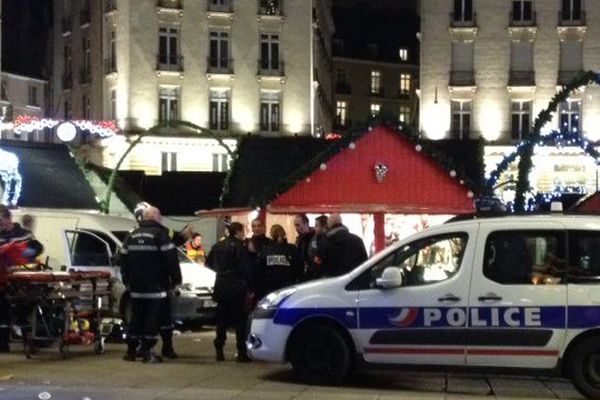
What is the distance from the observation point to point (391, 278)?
12.3 m

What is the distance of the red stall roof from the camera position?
81.5ft

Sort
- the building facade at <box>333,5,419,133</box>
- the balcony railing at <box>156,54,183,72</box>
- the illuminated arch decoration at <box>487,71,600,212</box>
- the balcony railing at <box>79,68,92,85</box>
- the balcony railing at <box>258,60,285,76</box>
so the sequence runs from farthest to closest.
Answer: the building facade at <box>333,5,419,133</box>
the balcony railing at <box>79,68,92,85</box>
the balcony railing at <box>258,60,285,76</box>
the balcony railing at <box>156,54,183,72</box>
the illuminated arch decoration at <box>487,71,600,212</box>

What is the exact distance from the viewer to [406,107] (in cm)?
9144

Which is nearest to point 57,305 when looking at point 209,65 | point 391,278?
point 391,278

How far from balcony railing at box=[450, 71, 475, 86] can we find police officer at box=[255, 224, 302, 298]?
146ft

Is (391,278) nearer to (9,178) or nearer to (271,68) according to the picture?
(9,178)

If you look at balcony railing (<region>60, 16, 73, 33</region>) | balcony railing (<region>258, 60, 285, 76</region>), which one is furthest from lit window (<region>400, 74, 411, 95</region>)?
balcony railing (<region>258, 60, 285, 76</region>)

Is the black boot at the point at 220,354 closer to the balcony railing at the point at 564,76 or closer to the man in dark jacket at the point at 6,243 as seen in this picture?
the man in dark jacket at the point at 6,243

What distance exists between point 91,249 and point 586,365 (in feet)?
34.3

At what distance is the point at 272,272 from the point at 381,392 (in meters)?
3.70

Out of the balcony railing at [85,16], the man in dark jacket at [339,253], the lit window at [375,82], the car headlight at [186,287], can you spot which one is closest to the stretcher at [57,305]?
the man in dark jacket at [339,253]

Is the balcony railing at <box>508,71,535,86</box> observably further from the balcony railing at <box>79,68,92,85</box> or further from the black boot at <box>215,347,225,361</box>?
the black boot at <box>215,347,225,361</box>

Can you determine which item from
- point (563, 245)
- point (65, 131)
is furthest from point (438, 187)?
point (65, 131)

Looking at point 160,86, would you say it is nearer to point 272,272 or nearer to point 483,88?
point 483,88
